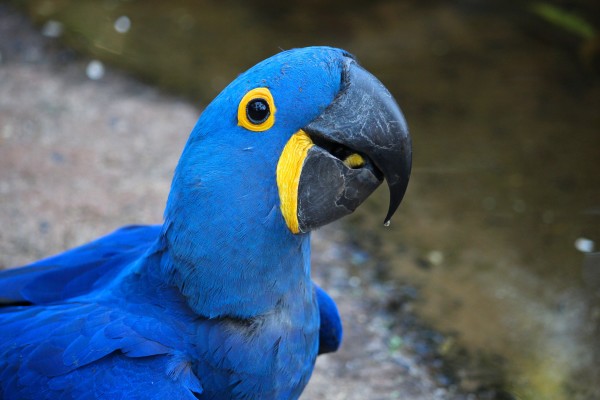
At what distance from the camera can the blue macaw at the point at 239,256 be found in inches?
81.3

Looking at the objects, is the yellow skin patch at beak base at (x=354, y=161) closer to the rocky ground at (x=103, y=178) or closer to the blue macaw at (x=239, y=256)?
the blue macaw at (x=239, y=256)

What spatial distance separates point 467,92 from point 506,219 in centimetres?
152

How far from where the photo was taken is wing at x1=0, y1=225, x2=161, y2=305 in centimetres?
261

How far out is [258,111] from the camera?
2.10 m

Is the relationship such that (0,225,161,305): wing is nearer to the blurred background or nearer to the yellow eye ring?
the yellow eye ring

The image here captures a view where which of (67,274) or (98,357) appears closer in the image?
(98,357)

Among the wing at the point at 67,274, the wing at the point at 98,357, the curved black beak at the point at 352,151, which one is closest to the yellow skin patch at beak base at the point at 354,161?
the curved black beak at the point at 352,151

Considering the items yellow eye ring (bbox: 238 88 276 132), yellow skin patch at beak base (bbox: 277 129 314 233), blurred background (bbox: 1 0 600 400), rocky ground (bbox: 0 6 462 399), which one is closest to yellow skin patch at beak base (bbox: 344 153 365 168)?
yellow skin patch at beak base (bbox: 277 129 314 233)

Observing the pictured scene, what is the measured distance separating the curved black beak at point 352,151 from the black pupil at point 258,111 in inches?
4.8

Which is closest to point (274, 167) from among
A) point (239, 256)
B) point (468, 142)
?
point (239, 256)

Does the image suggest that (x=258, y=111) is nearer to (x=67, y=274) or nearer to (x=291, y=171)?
(x=291, y=171)

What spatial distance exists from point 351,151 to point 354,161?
28mm

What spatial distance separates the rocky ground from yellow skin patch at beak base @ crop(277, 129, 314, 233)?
1.41 metres

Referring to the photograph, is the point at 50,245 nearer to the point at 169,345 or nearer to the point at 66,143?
the point at 66,143
